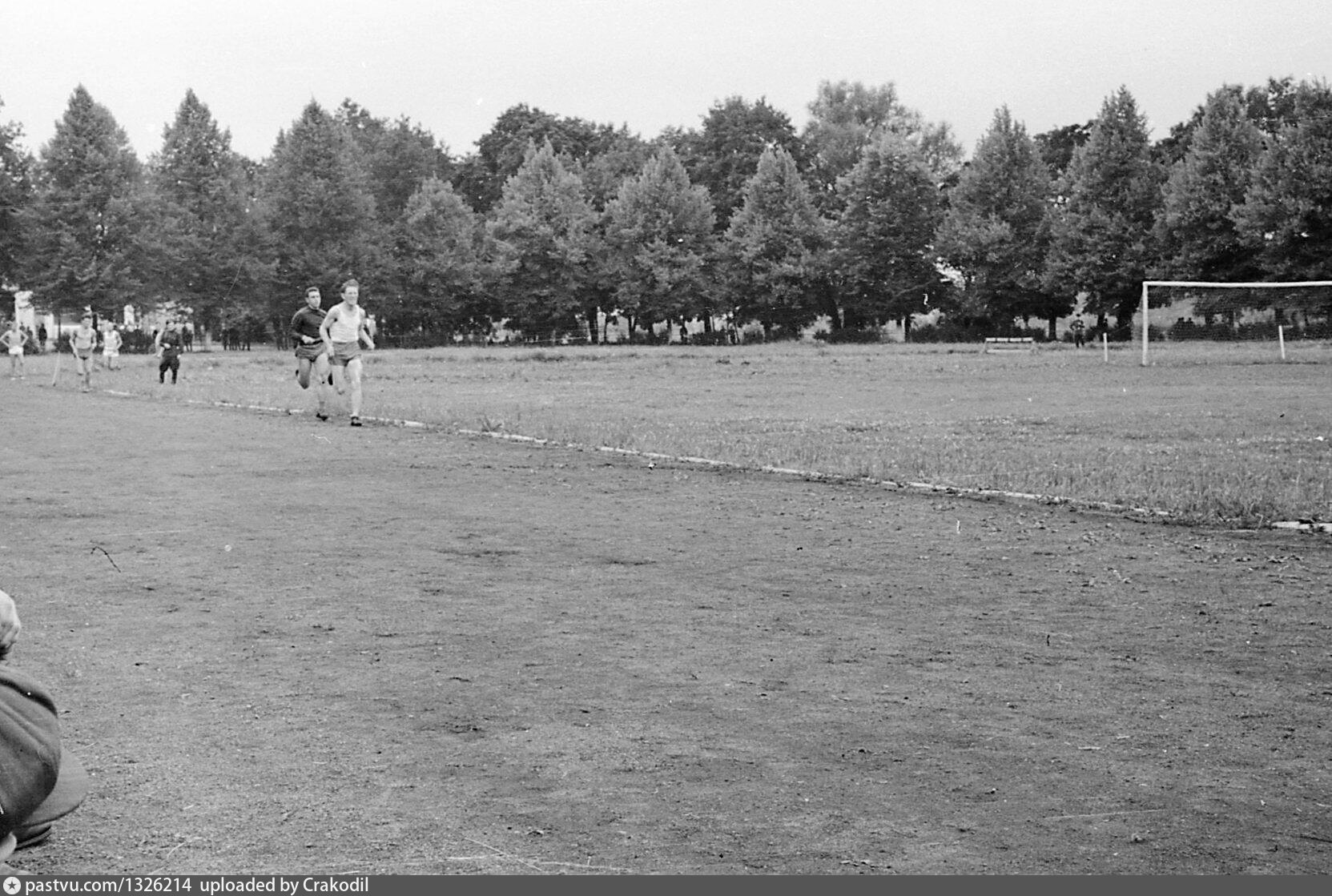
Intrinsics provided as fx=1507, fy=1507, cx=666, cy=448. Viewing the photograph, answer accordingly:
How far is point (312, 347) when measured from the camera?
2547 centimetres

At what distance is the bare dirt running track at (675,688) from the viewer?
4.46 meters

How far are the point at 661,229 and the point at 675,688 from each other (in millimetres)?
79235

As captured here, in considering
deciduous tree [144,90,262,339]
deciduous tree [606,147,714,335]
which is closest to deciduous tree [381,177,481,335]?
deciduous tree [144,90,262,339]

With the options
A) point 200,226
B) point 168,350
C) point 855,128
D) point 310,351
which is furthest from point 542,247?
point 310,351

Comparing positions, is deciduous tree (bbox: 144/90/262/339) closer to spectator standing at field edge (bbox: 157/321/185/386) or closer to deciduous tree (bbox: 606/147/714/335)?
deciduous tree (bbox: 606/147/714/335)

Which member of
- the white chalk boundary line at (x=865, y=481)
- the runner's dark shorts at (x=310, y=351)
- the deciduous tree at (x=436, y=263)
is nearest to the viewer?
the white chalk boundary line at (x=865, y=481)

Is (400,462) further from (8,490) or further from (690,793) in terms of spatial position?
(690,793)

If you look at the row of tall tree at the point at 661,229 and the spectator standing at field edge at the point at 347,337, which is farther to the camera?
the row of tall tree at the point at 661,229

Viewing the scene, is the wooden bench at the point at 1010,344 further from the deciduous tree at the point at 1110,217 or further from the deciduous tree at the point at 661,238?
the deciduous tree at the point at 661,238

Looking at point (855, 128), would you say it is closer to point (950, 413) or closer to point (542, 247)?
point (542, 247)

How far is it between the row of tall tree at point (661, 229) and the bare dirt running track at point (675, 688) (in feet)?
207

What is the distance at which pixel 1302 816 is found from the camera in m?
4.70

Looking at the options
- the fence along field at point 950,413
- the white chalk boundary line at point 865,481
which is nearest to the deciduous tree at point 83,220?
the fence along field at point 950,413

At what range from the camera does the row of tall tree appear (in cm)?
7406
